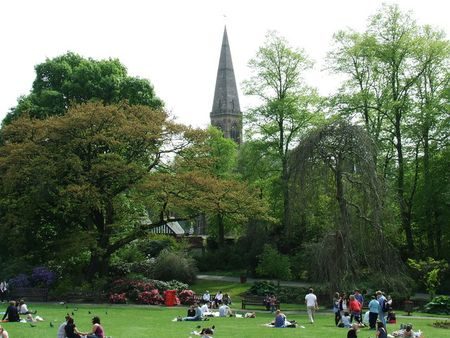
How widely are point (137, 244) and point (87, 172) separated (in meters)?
13.4

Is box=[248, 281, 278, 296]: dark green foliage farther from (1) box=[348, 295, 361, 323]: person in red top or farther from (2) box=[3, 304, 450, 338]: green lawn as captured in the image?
(1) box=[348, 295, 361, 323]: person in red top

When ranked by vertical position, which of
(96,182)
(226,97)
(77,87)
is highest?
(226,97)

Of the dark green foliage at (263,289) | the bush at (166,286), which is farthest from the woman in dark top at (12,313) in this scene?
the dark green foliage at (263,289)

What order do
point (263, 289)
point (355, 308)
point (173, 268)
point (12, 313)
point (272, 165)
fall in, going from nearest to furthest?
A: point (12, 313) < point (355, 308) < point (263, 289) < point (173, 268) < point (272, 165)

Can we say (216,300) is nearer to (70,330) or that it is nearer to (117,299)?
(117,299)

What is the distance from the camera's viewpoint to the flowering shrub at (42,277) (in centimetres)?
3644

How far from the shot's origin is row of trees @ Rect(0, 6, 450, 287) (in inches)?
1284

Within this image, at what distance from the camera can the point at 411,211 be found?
1671 inches

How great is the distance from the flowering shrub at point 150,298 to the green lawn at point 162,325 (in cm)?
268

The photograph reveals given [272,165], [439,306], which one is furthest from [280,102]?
[439,306]

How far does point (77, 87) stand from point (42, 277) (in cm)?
1631

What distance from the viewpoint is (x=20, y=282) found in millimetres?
35938

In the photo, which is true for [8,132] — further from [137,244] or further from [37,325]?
[37,325]

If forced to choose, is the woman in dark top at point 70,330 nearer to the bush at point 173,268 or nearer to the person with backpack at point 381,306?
the person with backpack at point 381,306
